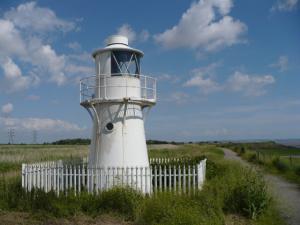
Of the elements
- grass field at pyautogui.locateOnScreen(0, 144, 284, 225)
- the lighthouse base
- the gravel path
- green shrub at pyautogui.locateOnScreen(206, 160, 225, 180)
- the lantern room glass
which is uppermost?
the lantern room glass

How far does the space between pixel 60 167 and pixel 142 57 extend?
5.09 m

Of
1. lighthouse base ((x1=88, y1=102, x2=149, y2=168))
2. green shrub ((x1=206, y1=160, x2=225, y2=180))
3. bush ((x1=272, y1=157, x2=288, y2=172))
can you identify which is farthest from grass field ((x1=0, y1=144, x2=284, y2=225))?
bush ((x1=272, y1=157, x2=288, y2=172))

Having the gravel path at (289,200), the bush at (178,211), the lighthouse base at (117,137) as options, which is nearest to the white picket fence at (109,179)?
the lighthouse base at (117,137)

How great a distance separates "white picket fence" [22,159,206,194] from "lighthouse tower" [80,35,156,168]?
0.71 metres

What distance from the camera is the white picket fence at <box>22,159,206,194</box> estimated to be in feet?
43.5

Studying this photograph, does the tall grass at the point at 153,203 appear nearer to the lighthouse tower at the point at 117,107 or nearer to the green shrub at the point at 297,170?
the lighthouse tower at the point at 117,107

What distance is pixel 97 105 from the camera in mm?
14688

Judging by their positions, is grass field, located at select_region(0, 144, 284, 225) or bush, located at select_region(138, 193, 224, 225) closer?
bush, located at select_region(138, 193, 224, 225)

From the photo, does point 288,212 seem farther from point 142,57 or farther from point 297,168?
point 297,168

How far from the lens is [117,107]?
14328 mm

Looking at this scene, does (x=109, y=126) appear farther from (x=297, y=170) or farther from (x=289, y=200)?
(x=297, y=170)

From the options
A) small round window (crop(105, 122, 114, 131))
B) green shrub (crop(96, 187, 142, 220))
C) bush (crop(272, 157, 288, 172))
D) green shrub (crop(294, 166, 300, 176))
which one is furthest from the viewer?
bush (crop(272, 157, 288, 172))

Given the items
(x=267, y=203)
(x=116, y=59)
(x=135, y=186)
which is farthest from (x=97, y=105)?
(x=267, y=203)

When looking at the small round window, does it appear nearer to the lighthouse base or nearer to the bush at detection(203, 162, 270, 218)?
the lighthouse base
